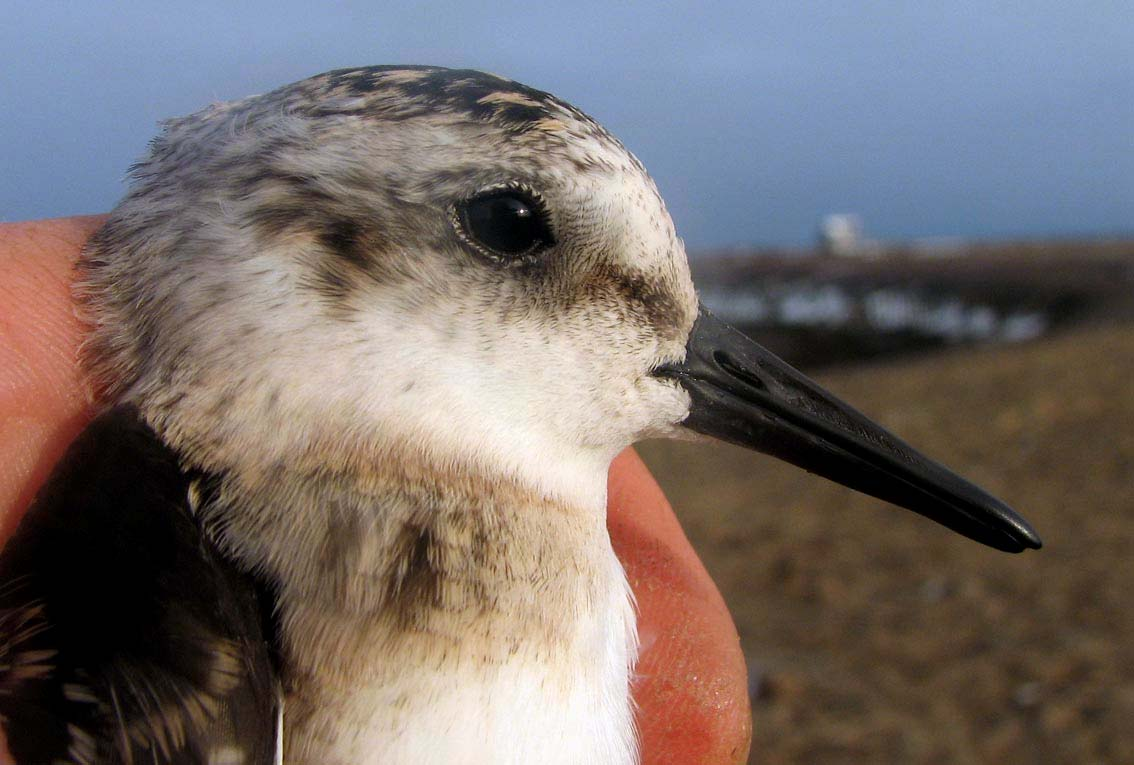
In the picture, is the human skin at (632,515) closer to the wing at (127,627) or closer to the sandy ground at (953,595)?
the wing at (127,627)

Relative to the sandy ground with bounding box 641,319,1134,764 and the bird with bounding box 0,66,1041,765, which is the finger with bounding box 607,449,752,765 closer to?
the bird with bounding box 0,66,1041,765

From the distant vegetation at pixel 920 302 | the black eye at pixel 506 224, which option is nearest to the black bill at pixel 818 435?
the black eye at pixel 506 224

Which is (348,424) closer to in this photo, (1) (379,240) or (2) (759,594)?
(1) (379,240)

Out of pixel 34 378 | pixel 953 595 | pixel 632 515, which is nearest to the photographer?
pixel 34 378

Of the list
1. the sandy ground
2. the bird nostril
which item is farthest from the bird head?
the sandy ground

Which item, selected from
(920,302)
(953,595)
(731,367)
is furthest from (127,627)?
(920,302)

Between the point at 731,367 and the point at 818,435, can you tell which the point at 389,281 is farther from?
the point at 818,435

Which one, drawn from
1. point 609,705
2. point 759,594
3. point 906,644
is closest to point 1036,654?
point 906,644
